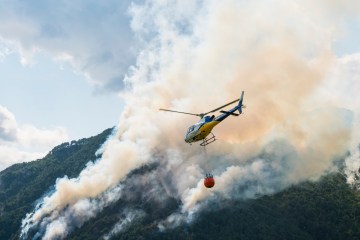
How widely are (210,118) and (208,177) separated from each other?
11.4 m

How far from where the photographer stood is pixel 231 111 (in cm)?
7625

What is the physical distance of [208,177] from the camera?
77.6 m

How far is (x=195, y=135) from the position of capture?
254ft

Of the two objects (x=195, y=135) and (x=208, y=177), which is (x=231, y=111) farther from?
(x=208, y=177)

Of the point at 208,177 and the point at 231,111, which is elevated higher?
the point at 231,111

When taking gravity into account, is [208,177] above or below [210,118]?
below

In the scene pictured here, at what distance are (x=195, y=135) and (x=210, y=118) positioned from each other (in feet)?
14.9

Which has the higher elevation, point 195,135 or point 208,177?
point 195,135

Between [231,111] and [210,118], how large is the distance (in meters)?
4.19

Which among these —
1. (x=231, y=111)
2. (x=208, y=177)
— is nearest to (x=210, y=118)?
(x=231, y=111)

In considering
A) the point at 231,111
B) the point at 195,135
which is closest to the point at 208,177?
the point at 195,135

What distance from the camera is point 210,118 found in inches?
2987

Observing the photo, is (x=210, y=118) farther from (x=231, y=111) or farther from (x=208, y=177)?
(x=208, y=177)

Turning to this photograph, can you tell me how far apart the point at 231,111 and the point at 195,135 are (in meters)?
8.19
